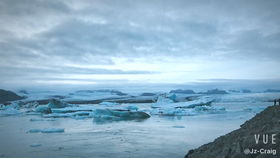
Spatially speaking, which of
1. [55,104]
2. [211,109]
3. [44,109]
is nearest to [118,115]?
[211,109]

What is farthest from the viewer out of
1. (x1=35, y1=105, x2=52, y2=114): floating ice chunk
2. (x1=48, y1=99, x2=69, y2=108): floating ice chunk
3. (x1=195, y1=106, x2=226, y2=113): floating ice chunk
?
(x1=48, y1=99, x2=69, y2=108): floating ice chunk

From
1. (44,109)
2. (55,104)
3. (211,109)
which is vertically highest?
(55,104)

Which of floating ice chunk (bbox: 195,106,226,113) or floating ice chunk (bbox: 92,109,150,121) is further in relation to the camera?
floating ice chunk (bbox: 195,106,226,113)

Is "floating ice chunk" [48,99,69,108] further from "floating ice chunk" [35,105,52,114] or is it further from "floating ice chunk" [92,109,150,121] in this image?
"floating ice chunk" [92,109,150,121]

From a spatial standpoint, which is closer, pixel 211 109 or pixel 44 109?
pixel 211 109

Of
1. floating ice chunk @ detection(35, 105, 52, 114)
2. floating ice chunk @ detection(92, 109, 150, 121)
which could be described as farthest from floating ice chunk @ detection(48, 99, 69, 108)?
floating ice chunk @ detection(92, 109, 150, 121)

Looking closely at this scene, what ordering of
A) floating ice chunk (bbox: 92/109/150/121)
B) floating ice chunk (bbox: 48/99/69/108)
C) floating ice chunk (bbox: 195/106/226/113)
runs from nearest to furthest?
floating ice chunk (bbox: 92/109/150/121) < floating ice chunk (bbox: 195/106/226/113) < floating ice chunk (bbox: 48/99/69/108)

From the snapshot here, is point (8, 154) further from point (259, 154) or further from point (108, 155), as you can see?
point (259, 154)

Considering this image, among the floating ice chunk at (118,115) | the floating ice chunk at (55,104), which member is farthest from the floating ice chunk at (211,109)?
the floating ice chunk at (55,104)

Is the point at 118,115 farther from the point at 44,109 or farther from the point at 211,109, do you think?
the point at 44,109

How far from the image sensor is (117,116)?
19516 millimetres

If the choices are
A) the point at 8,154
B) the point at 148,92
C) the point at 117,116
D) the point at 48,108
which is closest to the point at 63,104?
the point at 48,108

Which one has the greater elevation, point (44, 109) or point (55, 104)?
point (55, 104)

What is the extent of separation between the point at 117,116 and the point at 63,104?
10.9 m
